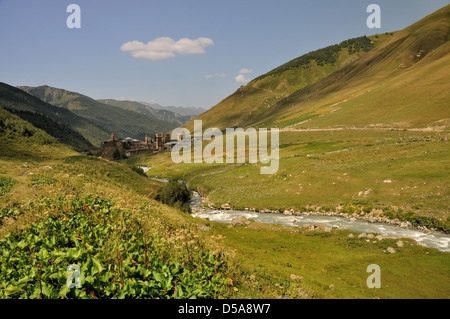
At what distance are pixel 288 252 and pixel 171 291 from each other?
2677 centimetres

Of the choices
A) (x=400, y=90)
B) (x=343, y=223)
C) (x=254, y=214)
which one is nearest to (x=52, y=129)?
(x=254, y=214)

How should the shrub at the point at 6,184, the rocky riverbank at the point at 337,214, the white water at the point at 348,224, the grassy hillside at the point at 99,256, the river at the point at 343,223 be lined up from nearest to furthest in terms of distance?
the grassy hillside at the point at 99,256
the shrub at the point at 6,184
the white water at the point at 348,224
the river at the point at 343,223
the rocky riverbank at the point at 337,214

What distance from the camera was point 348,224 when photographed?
44750 millimetres

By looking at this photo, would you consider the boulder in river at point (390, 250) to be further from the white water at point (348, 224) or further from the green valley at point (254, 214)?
the white water at point (348, 224)

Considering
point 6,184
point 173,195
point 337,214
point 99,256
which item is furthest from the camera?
point 173,195

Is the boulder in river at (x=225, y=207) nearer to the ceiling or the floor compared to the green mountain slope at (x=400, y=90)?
nearer to the floor

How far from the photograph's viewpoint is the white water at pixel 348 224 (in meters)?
35.0

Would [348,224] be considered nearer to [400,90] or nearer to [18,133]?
[18,133]

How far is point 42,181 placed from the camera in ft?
93.6

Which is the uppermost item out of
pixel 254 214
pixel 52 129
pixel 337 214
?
pixel 52 129

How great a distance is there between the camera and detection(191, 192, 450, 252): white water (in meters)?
35.0

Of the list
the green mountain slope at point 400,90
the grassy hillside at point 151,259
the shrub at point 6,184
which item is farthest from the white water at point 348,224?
the green mountain slope at point 400,90

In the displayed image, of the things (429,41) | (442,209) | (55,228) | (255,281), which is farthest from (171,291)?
(429,41)

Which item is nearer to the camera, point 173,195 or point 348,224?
point 348,224
